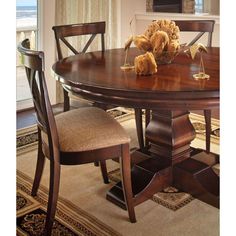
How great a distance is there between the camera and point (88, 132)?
6.26 feet

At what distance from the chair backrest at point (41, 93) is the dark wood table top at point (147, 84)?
169 millimetres

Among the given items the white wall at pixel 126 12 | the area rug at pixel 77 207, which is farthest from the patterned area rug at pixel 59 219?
the white wall at pixel 126 12

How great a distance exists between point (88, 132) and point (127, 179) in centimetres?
32

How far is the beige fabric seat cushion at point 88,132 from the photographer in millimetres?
1838

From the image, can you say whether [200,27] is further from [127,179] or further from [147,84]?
[127,179]

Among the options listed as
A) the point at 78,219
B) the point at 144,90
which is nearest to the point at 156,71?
the point at 144,90

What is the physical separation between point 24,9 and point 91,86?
101 inches

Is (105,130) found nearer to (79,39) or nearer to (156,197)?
(156,197)

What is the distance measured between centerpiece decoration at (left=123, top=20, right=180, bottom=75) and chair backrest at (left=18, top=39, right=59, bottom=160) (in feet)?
1.65

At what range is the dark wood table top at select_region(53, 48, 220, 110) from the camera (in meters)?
1.63

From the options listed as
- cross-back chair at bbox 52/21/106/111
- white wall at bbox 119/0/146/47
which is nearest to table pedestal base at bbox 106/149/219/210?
cross-back chair at bbox 52/21/106/111

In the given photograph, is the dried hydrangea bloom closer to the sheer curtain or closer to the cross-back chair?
the cross-back chair

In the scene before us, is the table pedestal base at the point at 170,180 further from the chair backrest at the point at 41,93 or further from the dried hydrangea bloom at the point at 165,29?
the dried hydrangea bloom at the point at 165,29

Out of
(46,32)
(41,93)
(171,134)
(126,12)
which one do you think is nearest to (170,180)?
(171,134)
